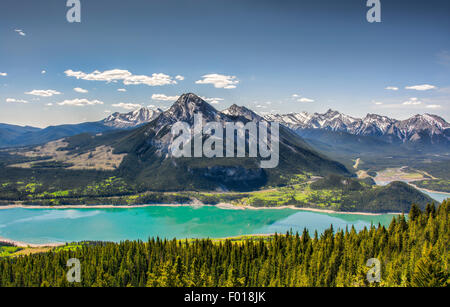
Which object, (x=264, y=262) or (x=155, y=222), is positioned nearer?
(x=264, y=262)

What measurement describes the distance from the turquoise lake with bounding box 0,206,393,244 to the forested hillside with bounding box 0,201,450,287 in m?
58.4

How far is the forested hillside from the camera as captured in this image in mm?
46031

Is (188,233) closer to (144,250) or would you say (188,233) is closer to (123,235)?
(123,235)

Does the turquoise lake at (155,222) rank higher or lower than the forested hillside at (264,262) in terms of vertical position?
lower

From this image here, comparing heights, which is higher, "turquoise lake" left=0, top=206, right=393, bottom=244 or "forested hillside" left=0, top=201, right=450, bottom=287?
"forested hillside" left=0, top=201, right=450, bottom=287

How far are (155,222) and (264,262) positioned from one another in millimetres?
103993

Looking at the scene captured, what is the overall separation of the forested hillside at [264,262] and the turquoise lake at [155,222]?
58.4 m

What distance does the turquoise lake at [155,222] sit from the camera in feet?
415

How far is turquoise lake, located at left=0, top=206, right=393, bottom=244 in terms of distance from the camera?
126425 mm

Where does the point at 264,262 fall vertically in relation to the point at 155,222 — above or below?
above

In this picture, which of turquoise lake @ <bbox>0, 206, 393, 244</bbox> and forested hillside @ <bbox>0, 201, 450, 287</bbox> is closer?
forested hillside @ <bbox>0, 201, 450, 287</bbox>

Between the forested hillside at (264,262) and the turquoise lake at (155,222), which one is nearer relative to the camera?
the forested hillside at (264,262)

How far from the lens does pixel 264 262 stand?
5647 cm
